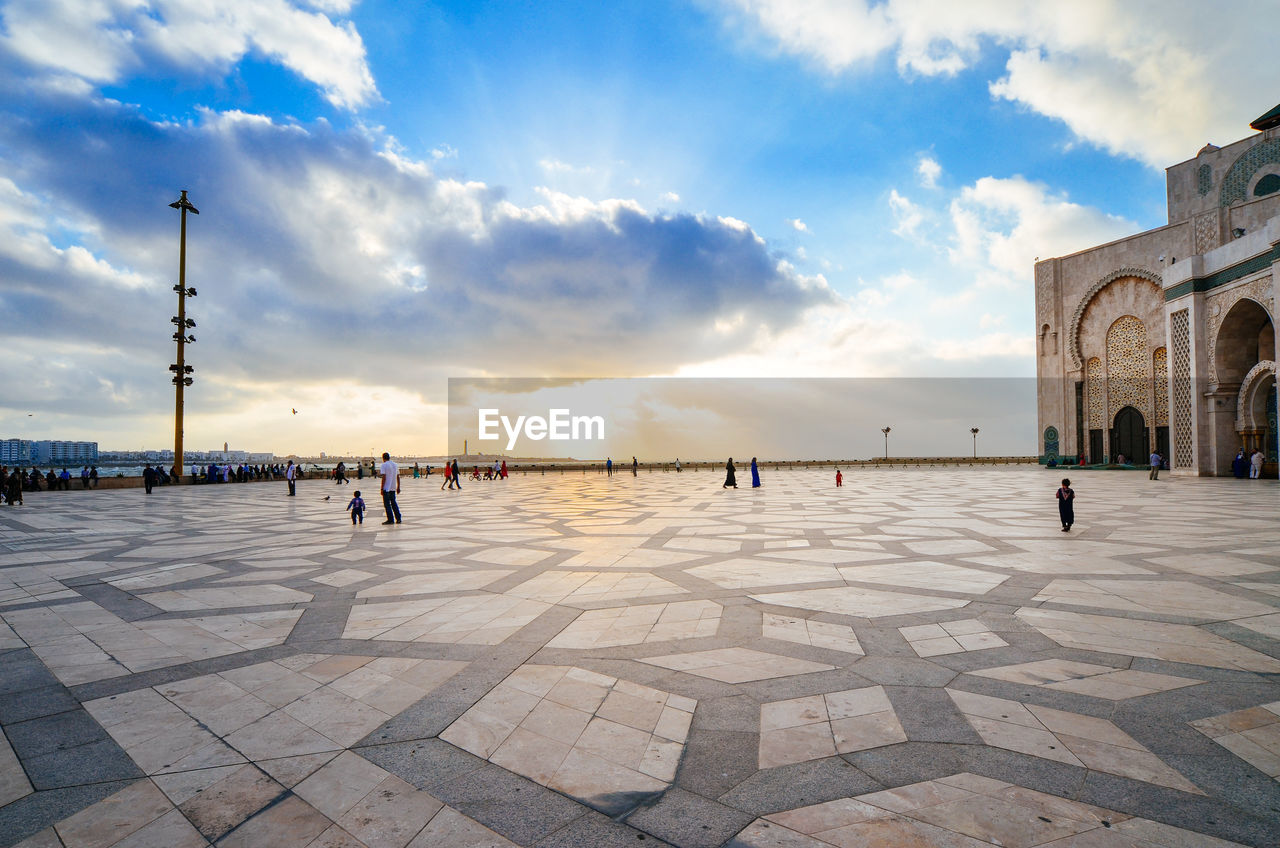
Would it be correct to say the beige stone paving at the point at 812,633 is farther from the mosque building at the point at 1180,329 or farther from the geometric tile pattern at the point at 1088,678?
the mosque building at the point at 1180,329

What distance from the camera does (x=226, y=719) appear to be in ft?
10.6

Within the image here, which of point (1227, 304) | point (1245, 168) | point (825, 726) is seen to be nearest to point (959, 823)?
point (825, 726)

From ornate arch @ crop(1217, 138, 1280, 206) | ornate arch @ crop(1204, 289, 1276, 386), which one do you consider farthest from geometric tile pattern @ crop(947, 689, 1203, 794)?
ornate arch @ crop(1217, 138, 1280, 206)

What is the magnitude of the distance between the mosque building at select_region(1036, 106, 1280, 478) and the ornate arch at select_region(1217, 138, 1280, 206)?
5 cm

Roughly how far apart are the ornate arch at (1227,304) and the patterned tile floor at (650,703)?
68.8 ft

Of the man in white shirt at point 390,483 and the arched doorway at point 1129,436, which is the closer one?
the man in white shirt at point 390,483

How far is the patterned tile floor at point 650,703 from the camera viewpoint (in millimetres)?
2328

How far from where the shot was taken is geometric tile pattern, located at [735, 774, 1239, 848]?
2148mm

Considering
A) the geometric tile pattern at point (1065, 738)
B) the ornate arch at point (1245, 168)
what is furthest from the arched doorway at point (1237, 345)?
the geometric tile pattern at point (1065, 738)

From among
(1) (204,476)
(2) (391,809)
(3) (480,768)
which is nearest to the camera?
(2) (391,809)

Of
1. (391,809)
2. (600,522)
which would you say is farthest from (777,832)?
(600,522)

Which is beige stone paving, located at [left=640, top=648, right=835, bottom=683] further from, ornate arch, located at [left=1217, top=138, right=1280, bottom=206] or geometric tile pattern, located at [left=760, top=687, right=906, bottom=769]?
ornate arch, located at [left=1217, top=138, right=1280, bottom=206]

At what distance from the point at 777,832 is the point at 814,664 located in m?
1.83

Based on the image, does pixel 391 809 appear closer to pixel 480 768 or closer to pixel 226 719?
pixel 480 768
